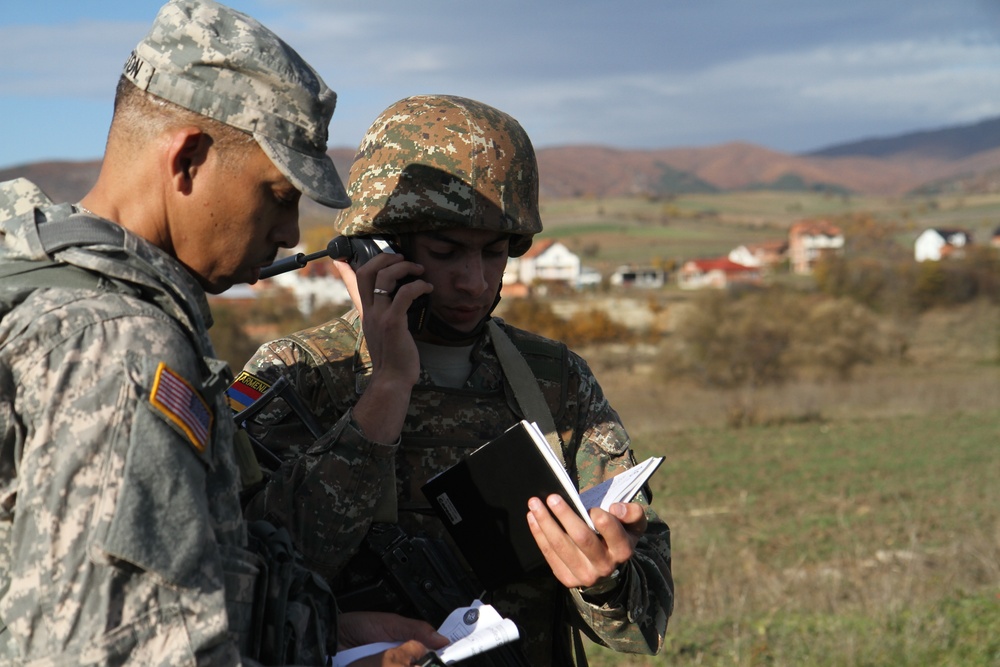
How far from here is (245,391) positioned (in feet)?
9.53

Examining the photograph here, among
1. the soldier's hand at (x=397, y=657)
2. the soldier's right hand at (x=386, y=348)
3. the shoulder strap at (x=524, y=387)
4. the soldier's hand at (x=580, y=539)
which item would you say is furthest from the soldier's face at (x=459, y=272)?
the soldier's hand at (x=397, y=657)

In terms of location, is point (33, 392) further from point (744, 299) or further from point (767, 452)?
point (744, 299)

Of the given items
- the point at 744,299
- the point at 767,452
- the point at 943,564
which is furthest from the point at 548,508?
the point at 744,299

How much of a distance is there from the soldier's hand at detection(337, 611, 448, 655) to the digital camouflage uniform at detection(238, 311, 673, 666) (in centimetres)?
16

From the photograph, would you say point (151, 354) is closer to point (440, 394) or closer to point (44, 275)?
point (44, 275)

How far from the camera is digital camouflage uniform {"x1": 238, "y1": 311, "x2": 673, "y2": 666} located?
265cm

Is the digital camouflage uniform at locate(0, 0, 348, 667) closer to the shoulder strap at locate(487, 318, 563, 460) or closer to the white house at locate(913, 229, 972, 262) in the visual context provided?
the shoulder strap at locate(487, 318, 563, 460)

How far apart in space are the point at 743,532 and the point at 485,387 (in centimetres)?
1325

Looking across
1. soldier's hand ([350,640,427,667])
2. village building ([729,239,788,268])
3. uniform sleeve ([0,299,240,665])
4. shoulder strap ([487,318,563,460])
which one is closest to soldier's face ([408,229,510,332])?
shoulder strap ([487,318,563,460])

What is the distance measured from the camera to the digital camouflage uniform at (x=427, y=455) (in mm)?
2648

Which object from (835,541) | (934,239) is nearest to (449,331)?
(835,541)

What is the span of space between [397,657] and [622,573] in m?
0.81

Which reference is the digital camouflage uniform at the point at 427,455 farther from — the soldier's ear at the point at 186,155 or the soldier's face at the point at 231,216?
the soldier's ear at the point at 186,155

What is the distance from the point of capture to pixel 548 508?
8.83 ft
